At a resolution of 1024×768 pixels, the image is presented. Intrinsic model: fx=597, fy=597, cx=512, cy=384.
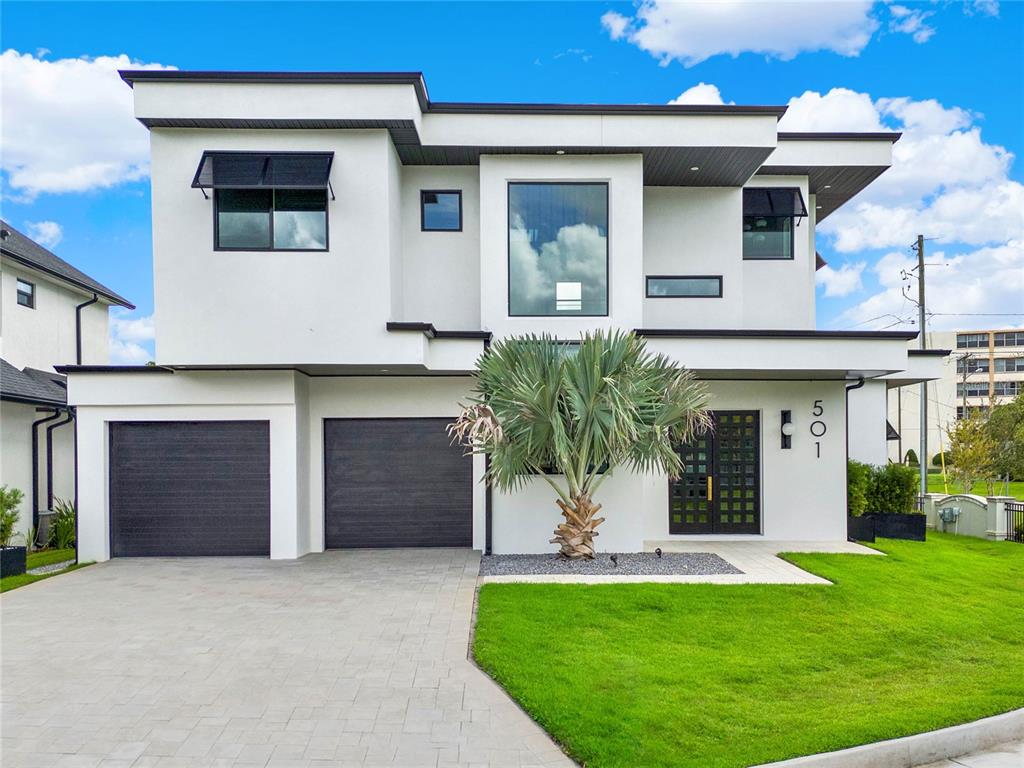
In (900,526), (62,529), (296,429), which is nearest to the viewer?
(296,429)

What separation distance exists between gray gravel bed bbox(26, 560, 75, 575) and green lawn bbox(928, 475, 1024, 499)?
101 feet

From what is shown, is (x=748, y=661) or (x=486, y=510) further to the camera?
(x=486, y=510)

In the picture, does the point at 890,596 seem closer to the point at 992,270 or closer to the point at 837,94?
the point at 837,94

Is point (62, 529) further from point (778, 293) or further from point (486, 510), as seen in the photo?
point (778, 293)

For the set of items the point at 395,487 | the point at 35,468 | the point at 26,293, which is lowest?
the point at 395,487

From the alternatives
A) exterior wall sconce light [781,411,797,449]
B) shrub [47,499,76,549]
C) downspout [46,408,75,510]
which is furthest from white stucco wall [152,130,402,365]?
exterior wall sconce light [781,411,797,449]

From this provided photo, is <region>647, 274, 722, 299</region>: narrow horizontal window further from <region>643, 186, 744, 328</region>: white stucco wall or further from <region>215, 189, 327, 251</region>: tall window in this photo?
<region>215, 189, 327, 251</region>: tall window

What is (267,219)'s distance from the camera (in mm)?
9375

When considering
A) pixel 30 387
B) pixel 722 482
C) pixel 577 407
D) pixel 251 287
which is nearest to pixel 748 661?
pixel 577 407

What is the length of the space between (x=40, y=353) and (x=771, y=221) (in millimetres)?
18140

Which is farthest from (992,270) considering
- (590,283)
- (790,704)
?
(790,704)

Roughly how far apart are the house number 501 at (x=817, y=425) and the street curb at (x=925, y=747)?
753 cm

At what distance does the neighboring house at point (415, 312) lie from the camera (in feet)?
30.6

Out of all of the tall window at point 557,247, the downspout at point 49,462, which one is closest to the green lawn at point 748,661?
the tall window at point 557,247
